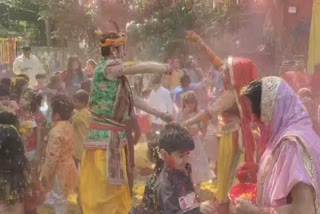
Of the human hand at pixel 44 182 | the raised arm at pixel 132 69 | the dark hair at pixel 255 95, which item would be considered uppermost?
the raised arm at pixel 132 69

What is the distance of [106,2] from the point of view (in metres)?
16.0


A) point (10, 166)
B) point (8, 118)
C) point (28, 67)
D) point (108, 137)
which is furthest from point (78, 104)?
point (28, 67)

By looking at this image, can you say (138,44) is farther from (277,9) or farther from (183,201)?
(183,201)

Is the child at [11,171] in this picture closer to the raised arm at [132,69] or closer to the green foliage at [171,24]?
the raised arm at [132,69]

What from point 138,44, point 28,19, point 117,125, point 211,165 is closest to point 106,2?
point 138,44

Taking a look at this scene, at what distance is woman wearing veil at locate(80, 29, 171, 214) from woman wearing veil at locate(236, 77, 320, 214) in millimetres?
1992

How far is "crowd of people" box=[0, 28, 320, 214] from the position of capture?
2863 millimetres

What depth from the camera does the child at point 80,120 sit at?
6.62m

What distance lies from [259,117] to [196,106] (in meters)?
4.28

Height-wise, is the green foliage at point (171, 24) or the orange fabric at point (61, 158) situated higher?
the green foliage at point (171, 24)

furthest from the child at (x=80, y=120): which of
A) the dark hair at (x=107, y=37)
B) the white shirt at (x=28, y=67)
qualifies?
the white shirt at (x=28, y=67)

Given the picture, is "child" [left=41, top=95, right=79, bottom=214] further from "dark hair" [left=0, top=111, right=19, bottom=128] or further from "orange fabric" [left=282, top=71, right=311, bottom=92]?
"orange fabric" [left=282, top=71, right=311, bottom=92]

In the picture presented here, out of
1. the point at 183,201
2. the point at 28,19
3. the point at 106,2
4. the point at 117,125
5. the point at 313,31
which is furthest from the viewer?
the point at 28,19

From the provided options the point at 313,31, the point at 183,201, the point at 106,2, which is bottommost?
the point at 183,201
